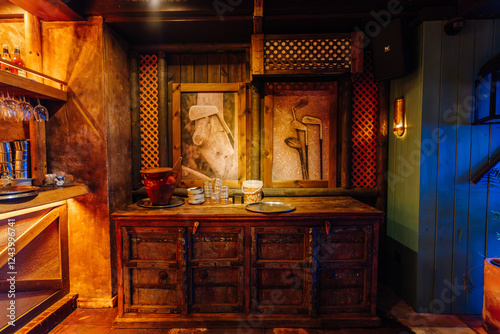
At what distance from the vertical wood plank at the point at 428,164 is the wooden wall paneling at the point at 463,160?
0.24 m

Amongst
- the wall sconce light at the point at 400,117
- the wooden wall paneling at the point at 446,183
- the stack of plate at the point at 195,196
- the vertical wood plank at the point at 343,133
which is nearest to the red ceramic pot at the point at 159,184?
the stack of plate at the point at 195,196

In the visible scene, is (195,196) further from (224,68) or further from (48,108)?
(48,108)

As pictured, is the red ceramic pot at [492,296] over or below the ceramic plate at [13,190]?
below

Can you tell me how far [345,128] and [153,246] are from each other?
3076 mm

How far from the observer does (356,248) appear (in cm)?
276

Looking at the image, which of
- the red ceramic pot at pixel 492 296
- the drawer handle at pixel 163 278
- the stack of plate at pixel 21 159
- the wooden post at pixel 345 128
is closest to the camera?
the red ceramic pot at pixel 492 296

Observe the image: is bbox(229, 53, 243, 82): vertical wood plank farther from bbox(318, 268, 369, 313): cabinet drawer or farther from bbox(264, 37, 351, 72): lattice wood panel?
bbox(318, 268, 369, 313): cabinet drawer

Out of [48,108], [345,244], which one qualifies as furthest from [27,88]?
[345,244]

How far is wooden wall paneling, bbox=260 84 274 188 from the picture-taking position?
145 inches

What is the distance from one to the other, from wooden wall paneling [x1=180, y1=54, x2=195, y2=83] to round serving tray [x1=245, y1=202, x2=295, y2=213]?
217 centimetres

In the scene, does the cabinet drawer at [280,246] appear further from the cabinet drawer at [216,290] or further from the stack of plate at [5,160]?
the stack of plate at [5,160]

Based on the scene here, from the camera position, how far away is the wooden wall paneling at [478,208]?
287cm

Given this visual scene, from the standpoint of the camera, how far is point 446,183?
2.96 m

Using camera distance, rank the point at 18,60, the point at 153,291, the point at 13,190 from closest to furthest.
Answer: the point at 13,190 < the point at 153,291 < the point at 18,60
